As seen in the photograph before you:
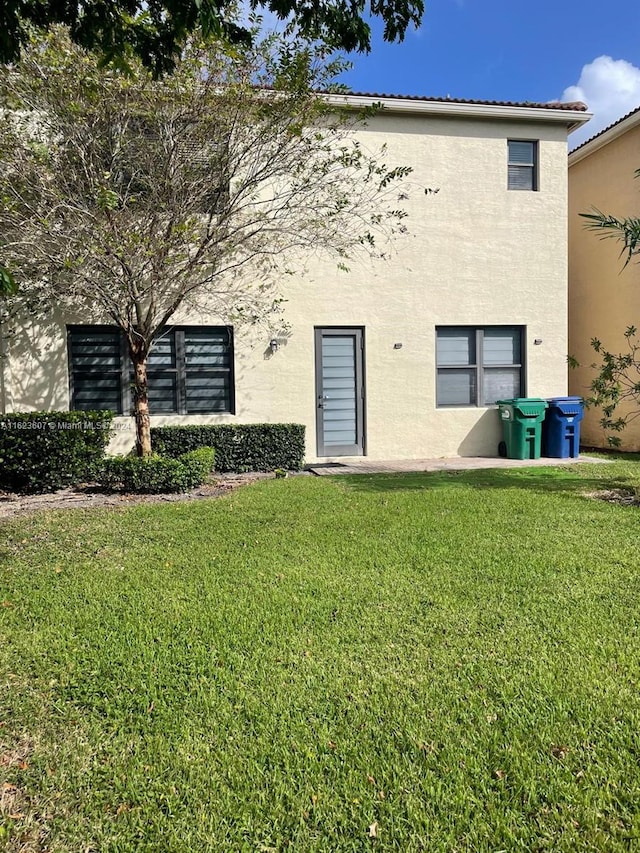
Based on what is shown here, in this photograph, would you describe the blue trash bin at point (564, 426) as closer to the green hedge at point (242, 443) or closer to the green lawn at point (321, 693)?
the green hedge at point (242, 443)

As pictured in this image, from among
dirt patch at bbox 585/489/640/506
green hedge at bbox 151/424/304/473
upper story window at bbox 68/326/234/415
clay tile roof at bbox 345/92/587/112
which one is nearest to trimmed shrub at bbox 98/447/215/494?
green hedge at bbox 151/424/304/473

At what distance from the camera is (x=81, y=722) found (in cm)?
248

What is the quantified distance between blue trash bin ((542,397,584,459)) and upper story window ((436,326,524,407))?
91 centimetres

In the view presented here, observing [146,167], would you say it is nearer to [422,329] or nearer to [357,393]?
[357,393]

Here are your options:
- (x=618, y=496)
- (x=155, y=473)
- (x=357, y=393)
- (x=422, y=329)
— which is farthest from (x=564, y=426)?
(x=155, y=473)

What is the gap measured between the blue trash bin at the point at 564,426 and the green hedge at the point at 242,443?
4.89 m

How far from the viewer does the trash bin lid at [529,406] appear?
33.1 ft

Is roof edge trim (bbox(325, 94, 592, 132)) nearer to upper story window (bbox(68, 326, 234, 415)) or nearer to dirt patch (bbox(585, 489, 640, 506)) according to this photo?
upper story window (bbox(68, 326, 234, 415))

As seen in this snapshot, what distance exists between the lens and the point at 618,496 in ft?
22.3

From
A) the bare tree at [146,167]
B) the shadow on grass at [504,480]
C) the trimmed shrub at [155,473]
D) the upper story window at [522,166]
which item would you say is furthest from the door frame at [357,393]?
the upper story window at [522,166]

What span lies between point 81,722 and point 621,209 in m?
13.7

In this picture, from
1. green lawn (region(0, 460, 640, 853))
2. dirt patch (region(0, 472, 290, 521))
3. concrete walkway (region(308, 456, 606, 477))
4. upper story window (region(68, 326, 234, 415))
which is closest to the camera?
green lawn (region(0, 460, 640, 853))

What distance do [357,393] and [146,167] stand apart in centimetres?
523

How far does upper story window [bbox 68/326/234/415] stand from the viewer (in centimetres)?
927
